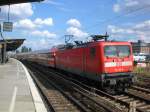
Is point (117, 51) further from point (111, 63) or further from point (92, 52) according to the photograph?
point (92, 52)

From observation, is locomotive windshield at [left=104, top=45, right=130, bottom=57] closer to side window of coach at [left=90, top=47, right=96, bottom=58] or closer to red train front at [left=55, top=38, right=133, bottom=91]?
red train front at [left=55, top=38, right=133, bottom=91]

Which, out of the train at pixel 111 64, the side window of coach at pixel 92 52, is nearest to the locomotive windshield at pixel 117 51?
the train at pixel 111 64

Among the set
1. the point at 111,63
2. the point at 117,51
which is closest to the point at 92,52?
the point at 117,51

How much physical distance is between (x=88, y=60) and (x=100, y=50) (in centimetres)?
255

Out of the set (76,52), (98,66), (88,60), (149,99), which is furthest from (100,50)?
(76,52)

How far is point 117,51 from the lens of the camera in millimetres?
19281

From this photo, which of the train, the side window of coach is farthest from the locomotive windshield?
the side window of coach

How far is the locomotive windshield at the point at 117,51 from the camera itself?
19016 mm

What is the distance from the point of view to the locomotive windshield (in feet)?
62.4

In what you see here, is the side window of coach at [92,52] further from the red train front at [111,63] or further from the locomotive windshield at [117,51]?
the locomotive windshield at [117,51]

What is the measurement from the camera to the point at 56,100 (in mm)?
17453

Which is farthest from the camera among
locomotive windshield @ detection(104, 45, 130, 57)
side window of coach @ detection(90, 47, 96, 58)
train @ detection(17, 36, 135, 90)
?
side window of coach @ detection(90, 47, 96, 58)

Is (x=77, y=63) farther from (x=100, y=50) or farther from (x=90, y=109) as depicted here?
(x=90, y=109)

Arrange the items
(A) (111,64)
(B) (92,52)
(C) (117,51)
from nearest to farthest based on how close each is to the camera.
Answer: (A) (111,64)
(C) (117,51)
(B) (92,52)
